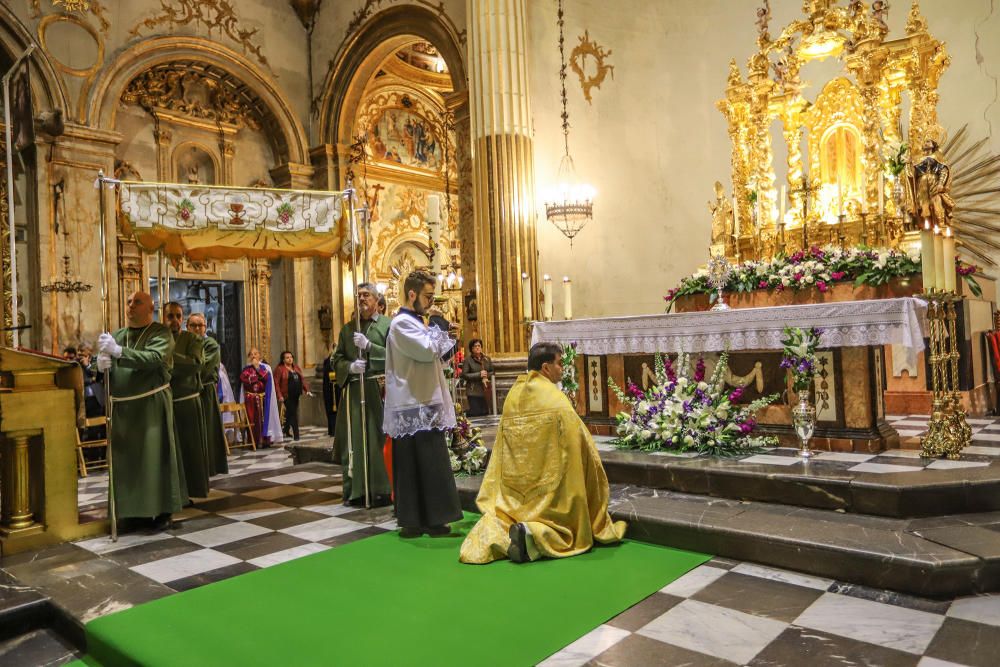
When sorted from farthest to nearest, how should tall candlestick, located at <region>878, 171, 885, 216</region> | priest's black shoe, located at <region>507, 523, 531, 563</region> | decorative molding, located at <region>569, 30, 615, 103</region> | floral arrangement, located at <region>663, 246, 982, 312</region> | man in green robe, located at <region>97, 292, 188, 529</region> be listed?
decorative molding, located at <region>569, 30, 615, 103</region> → tall candlestick, located at <region>878, 171, 885, 216</region> → floral arrangement, located at <region>663, 246, 982, 312</region> → man in green robe, located at <region>97, 292, 188, 529</region> → priest's black shoe, located at <region>507, 523, 531, 563</region>

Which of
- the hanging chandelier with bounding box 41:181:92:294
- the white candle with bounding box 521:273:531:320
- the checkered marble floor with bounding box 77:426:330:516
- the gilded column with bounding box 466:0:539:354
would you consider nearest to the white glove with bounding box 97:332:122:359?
the checkered marble floor with bounding box 77:426:330:516

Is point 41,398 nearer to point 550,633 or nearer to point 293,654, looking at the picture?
point 293,654

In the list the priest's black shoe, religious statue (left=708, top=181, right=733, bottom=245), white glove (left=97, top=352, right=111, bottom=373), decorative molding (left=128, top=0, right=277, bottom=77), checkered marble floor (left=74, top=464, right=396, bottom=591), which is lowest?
checkered marble floor (left=74, top=464, right=396, bottom=591)

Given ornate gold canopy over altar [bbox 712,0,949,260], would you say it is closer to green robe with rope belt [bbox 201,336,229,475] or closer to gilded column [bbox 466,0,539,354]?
gilded column [bbox 466,0,539,354]

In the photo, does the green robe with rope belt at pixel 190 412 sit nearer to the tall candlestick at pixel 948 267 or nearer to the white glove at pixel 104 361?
the white glove at pixel 104 361

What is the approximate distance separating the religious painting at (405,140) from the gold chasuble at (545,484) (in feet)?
40.1

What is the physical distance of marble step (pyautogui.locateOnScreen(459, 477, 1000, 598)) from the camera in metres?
3.30

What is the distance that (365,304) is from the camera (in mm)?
5602

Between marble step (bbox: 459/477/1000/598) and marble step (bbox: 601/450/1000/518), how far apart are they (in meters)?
0.06

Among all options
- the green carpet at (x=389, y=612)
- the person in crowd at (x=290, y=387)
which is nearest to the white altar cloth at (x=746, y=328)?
the green carpet at (x=389, y=612)

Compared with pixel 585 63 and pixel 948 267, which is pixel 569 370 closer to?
pixel 948 267

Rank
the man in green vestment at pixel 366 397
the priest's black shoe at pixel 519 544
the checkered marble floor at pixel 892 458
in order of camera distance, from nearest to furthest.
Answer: the priest's black shoe at pixel 519 544
the checkered marble floor at pixel 892 458
the man in green vestment at pixel 366 397

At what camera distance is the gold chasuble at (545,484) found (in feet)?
13.3

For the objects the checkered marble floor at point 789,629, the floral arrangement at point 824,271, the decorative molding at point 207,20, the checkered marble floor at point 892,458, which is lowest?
the checkered marble floor at point 789,629
